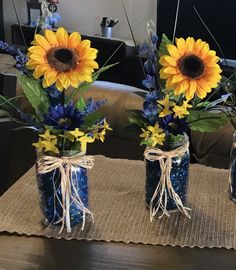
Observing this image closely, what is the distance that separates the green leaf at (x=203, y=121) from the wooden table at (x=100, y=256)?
0.25 meters

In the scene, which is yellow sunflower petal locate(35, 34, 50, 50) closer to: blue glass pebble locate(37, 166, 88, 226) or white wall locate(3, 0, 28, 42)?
blue glass pebble locate(37, 166, 88, 226)

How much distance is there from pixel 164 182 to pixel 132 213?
0.11 meters

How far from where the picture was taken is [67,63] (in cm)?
93

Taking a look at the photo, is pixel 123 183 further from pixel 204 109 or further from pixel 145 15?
pixel 145 15

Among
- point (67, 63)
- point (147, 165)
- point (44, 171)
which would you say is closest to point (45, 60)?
point (67, 63)

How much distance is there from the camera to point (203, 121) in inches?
41.3

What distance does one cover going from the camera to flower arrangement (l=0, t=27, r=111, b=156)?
0.93m

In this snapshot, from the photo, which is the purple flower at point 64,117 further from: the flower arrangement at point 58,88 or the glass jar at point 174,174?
the glass jar at point 174,174

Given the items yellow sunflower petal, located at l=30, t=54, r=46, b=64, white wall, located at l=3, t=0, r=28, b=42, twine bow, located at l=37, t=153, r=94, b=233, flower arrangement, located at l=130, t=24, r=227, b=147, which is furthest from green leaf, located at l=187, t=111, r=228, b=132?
white wall, located at l=3, t=0, r=28, b=42

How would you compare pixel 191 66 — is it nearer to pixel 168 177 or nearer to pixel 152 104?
pixel 152 104

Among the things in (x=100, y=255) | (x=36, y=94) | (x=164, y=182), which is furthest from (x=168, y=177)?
(x=36, y=94)

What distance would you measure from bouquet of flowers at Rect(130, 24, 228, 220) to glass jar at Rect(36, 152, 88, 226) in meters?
0.15

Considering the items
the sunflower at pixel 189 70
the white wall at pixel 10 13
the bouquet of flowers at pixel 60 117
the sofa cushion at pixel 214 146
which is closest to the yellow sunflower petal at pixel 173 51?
the sunflower at pixel 189 70

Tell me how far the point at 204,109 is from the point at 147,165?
176 mm
